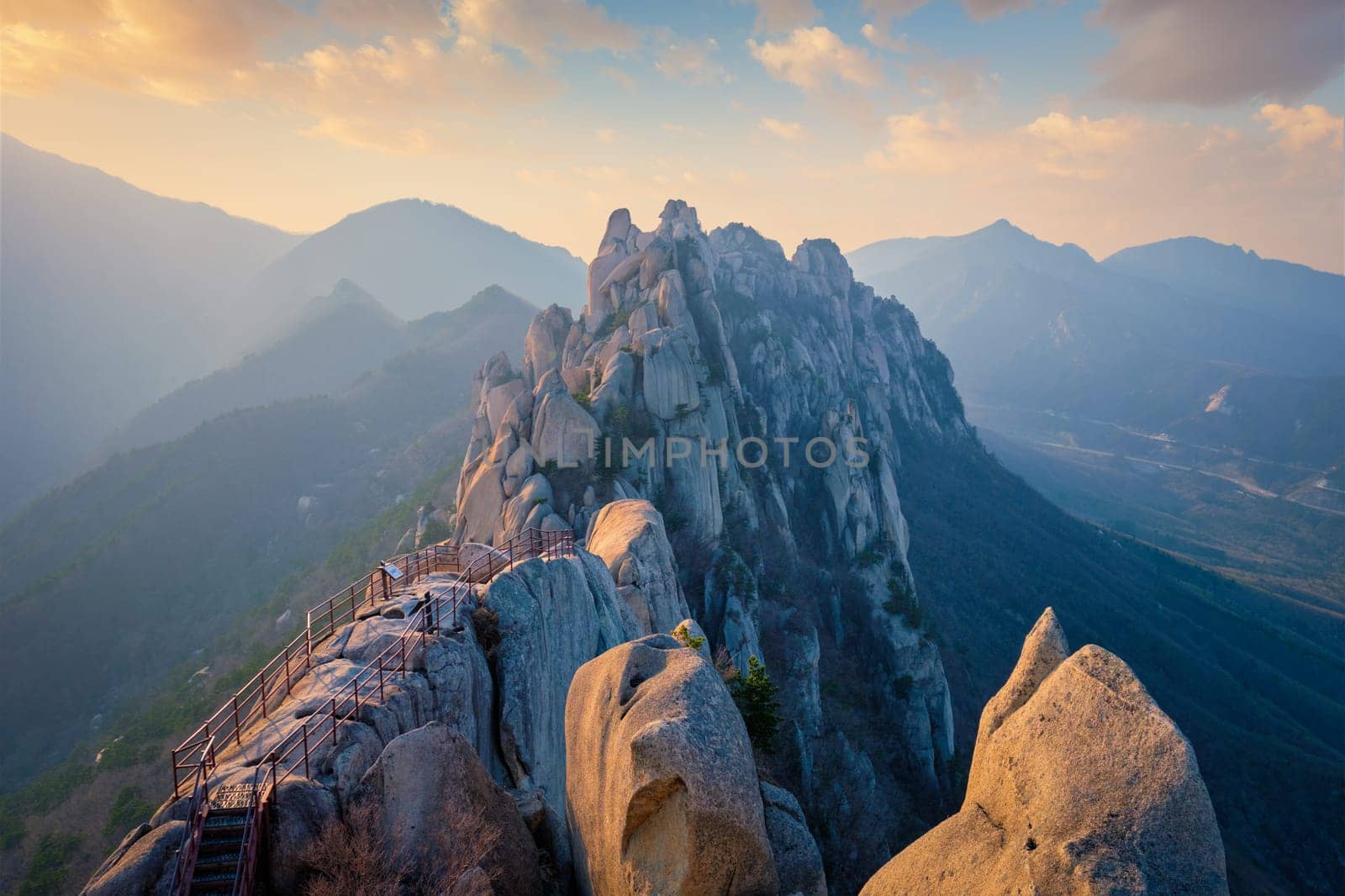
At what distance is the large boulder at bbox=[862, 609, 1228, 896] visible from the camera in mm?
7738

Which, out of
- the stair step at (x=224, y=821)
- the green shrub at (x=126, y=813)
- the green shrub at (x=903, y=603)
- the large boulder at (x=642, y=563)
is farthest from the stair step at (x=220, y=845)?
the green shrub at (x=903, y=603)

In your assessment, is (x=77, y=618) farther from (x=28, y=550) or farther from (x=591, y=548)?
(x=591, y=548)

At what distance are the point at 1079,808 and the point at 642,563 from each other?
22.2 metres

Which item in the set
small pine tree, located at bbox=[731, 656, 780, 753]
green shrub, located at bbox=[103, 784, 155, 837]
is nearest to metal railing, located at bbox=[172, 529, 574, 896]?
small pine tree, located at bbox=[731, 656, 780, 753]

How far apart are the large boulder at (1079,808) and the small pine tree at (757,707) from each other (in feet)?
39.5

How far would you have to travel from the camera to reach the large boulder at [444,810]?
38.6 feet

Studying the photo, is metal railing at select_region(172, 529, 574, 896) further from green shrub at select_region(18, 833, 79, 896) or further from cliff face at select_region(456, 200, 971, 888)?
green shrub at select_region(18, 833, 79, 896)

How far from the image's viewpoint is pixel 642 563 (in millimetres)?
29625

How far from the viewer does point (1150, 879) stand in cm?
762

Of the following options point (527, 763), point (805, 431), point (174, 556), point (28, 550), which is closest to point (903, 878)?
point (527, 763)

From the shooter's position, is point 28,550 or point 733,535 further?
point 28,550

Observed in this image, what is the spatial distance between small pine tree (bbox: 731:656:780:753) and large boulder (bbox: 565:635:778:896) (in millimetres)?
9904

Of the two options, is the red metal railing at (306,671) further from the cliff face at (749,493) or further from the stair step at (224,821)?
the cliff face at (749,493)

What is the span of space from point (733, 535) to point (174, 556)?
75950 mm
